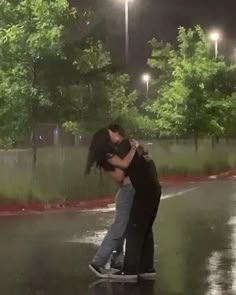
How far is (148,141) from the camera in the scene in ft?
111

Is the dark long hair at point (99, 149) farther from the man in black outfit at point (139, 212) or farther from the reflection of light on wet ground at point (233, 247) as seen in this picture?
the reflection of light on wet ground at point (233, 247)

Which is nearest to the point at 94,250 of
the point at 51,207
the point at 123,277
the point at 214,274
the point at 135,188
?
the point at 123,277

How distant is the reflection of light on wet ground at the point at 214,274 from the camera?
8.12 metres

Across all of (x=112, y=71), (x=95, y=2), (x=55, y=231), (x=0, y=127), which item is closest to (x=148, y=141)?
(x=95, y=2)

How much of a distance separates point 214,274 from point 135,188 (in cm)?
149

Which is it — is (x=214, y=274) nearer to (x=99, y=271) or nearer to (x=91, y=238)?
(x=99, y=271)

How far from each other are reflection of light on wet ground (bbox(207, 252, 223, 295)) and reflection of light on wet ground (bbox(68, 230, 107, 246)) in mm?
2053

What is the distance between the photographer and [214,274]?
9.07 metres

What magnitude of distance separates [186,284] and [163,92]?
89.4 feet

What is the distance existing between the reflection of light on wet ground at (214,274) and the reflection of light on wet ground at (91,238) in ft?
6.73

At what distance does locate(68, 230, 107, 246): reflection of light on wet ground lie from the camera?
38.7 ft

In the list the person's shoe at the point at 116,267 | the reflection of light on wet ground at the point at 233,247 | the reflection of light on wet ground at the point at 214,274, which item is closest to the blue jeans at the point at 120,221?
the person's shoe at the point at 116,267

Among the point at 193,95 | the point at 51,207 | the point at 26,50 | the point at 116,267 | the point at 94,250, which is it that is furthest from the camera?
the point at 193,95

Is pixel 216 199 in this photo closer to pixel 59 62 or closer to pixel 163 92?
pixel 59 62
